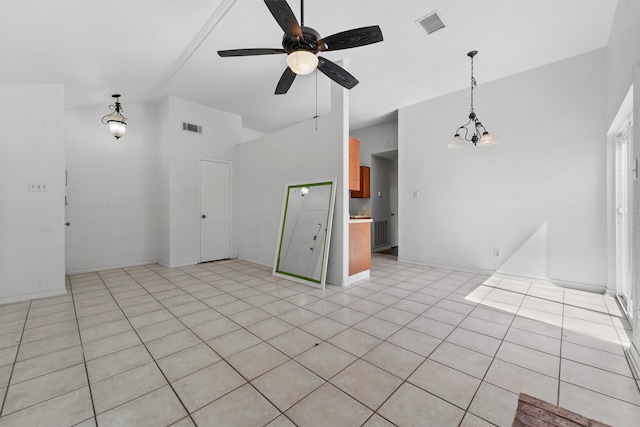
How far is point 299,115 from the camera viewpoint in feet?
20.2

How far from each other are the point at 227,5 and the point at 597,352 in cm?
476

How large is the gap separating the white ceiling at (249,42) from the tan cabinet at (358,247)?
8.30 feet

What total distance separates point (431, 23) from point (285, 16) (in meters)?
2.11

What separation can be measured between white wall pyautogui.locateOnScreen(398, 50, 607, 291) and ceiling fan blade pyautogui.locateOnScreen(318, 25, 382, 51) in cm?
350

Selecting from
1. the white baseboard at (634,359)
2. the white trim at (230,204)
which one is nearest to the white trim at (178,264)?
the white trim at (230,204)

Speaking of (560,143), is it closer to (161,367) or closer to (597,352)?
(597,352)

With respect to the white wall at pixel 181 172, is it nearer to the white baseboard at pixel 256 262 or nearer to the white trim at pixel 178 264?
the white trim at pixel 178 264

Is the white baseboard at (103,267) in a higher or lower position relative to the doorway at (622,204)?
lower

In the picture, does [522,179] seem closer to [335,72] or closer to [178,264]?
[335,72]

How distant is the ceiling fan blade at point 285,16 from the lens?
175 cm

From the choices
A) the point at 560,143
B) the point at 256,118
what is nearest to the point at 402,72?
the point at 560,143

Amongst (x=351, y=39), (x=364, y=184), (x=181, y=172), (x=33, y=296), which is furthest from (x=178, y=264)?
(x=351, y=39)

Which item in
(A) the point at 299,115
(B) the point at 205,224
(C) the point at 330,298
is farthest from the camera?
(A) the point at 299,115

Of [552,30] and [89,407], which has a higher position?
[552,30]
